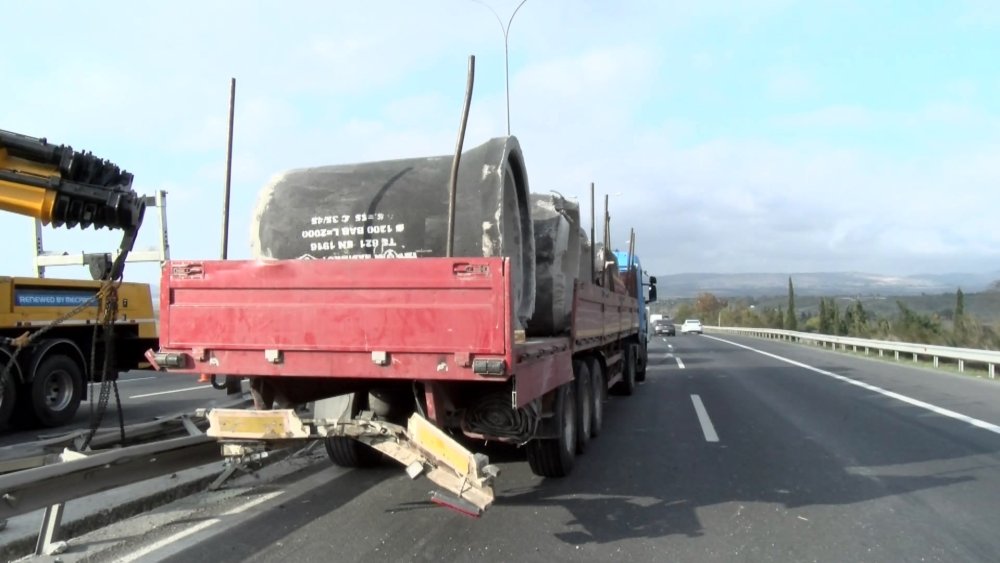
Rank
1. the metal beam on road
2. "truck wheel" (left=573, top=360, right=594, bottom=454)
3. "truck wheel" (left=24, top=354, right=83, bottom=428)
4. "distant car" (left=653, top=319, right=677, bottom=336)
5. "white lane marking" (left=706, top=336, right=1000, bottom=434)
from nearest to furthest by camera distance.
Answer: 1. the metal beam on road
2. "truck wheel" (left=573, top=360, right=594, bottom=454)
3. "truck wheel" (left=24, top=354, right=83, bottom=428)
4. "white lane marking" (left=706, top=336, right=1000, bottom=434)
5. "distant car" (left=653, top=319, right=677, bottom=336)

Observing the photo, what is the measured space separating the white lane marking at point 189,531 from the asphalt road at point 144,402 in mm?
4621

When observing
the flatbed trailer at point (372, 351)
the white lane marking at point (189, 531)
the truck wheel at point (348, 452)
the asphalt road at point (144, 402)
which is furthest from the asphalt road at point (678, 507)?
the asphalt road at point (144, 402)

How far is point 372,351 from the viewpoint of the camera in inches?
207

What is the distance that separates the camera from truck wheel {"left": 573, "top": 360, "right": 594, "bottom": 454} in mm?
8164

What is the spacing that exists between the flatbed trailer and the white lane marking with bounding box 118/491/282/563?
1.81 feet

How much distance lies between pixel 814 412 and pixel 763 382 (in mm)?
5469

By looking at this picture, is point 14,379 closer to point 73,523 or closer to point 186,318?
point 73,523

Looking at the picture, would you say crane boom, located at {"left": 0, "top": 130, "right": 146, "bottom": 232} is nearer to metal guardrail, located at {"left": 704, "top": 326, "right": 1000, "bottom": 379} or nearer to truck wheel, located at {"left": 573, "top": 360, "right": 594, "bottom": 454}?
truck wheel, located at {"left": 573, "top": 360, "right": 594, "bottom": 454}

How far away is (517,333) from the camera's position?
5.71 metres

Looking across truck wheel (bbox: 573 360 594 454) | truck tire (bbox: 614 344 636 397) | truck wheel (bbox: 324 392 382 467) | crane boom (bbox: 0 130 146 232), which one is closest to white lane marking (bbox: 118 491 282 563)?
truck wheel (bbox: 324 392 382 467)

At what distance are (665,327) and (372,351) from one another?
54263mm

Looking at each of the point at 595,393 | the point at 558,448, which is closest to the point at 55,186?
the point at 558,448

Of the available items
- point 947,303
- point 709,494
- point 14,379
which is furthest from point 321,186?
point 947,303

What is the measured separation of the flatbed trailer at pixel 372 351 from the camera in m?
5.09
